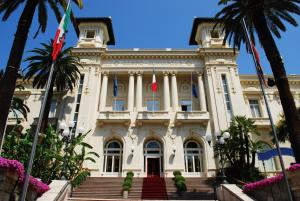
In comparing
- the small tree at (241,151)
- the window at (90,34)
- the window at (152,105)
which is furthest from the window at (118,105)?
the small tree at (241,151)

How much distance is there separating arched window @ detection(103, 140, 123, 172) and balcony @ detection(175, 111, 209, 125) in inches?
268

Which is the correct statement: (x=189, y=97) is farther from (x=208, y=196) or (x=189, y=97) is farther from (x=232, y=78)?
(x=208, y=196)

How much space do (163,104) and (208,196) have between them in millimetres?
14546

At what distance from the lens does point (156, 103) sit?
98.4ft

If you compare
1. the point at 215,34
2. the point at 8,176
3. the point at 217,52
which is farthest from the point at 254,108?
the point at 8,176

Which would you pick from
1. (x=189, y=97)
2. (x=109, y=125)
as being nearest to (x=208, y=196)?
(x=109, y=125)

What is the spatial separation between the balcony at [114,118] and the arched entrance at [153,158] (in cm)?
340

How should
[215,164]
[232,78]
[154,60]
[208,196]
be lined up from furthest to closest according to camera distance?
[154,60] < [232,78] < [215,164] < [208,196]

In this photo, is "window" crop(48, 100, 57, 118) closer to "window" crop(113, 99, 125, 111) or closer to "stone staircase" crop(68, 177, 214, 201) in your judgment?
"window" crop(113, 99, 125, 111)

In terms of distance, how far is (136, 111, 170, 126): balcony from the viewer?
26.1m

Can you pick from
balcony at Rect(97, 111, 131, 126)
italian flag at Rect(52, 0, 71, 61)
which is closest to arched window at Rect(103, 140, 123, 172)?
balcony at Rect(97, 111, 131, 126)

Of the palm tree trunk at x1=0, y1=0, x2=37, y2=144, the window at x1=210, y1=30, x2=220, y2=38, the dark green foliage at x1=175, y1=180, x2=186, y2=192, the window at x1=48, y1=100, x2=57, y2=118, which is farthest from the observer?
the window at x1=210, y1=30, x2=220, y2=38

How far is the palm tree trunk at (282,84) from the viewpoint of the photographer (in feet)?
40.8

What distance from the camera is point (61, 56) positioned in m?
25.6
